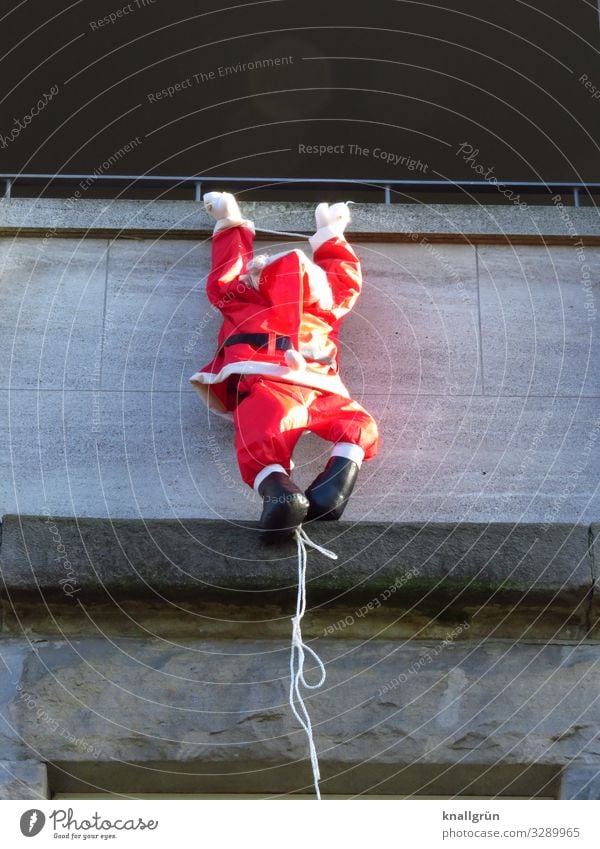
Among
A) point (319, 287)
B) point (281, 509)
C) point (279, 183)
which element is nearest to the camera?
point (281, 509)

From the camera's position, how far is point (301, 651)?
417 cm

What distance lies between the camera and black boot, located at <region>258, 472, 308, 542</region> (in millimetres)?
4184

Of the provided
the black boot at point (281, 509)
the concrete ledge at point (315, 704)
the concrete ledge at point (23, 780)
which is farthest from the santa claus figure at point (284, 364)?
the concrete ledge at point (23, 780)

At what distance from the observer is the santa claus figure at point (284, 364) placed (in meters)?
4.37

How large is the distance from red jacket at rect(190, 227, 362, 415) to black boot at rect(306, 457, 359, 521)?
11.8 inches

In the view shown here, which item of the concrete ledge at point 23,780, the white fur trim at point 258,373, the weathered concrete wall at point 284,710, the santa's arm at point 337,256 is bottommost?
the concrete ledge at point 23,780

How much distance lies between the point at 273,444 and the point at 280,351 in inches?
15.2

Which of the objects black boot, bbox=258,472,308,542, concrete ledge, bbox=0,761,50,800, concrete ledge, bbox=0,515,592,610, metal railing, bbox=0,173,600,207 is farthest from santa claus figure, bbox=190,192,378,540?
concrete ledge, bbox=0,761,50,800

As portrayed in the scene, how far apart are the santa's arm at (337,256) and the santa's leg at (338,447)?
47 centimetres

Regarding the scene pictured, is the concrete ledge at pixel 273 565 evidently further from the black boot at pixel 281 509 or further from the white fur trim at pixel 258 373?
the white fur trim at pixel 258 373

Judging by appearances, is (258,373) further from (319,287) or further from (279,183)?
(279,183)

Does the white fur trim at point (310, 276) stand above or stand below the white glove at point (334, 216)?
below

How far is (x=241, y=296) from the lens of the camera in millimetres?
4855

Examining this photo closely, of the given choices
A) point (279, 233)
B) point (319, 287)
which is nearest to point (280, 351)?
point (319, 287)
